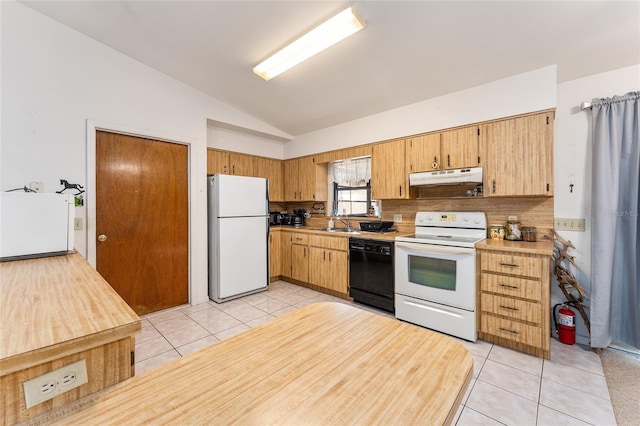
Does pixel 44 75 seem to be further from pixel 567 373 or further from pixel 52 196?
pixel 567 373

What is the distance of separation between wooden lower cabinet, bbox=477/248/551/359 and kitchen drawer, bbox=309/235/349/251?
1568 millimetres

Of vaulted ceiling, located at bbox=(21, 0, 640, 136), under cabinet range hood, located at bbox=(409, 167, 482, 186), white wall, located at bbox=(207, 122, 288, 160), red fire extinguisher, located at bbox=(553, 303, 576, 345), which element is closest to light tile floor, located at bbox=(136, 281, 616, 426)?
red fire extinguisher, located at bbox=(553, 303, 576, 345)

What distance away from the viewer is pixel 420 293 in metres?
2.83

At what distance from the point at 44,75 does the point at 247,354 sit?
10.9ft

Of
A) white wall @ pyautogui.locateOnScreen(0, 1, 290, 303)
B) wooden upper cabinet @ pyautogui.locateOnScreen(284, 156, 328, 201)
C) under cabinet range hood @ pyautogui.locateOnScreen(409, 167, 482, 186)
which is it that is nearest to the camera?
white wall @ pyautogui.locateOnScreen(0, 1, 290, 303)

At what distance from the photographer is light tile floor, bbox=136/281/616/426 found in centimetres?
170

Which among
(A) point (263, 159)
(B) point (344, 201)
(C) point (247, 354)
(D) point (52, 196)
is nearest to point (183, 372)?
(C) point (247, 354)

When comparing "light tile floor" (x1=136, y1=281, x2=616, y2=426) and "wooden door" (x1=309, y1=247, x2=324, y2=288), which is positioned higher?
"wooden door" (x1=309, y1=247, x2=324, y2=288)

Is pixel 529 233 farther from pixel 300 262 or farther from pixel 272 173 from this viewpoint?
pixel 272 173

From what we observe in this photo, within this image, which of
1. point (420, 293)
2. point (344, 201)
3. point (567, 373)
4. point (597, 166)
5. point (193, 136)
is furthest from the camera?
point (344, 201)

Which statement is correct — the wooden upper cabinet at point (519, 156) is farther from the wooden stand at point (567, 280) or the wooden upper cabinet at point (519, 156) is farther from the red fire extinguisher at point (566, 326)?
the red fire extinguisher at point (566, 326)

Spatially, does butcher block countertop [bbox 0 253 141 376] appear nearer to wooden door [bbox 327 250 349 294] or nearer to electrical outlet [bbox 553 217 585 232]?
wooden door [bbox 327 250 349 294]

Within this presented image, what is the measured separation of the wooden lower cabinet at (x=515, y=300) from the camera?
7.38 ft

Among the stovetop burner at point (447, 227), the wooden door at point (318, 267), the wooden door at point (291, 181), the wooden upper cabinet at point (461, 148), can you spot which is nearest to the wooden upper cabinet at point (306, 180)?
the wooden door at point (291, 181)
